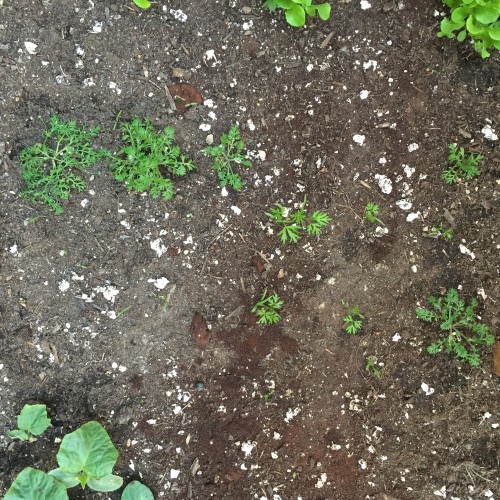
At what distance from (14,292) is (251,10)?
2.04 metres

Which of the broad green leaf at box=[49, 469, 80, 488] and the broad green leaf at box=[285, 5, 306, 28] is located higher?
the broad green leaf at box=[285, 5, 306, 28]

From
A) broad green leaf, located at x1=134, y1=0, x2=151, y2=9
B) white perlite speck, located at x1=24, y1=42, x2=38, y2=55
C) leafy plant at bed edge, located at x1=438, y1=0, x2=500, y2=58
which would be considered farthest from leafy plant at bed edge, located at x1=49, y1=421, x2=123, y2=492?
leafy plant at bed edge, located at x1=438, y1=0, x2=500, y2=58

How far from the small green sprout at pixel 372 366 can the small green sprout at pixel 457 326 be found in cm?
31

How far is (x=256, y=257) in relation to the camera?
2.80 m

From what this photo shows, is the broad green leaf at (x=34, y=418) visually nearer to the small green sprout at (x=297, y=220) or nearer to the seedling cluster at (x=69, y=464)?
the seedling cluster at (x=69, y=464)

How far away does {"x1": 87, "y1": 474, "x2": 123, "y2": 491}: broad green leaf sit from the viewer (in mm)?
2674

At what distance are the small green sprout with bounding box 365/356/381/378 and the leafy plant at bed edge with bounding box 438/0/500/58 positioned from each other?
1.74m

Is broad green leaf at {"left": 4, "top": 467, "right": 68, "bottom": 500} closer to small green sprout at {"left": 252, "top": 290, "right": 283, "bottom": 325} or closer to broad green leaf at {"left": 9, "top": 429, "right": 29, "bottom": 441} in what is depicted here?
broad green leaf at {"left": 9, "top": 429, "right": 29, "bottom": 441}

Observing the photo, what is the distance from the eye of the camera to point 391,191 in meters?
2.82

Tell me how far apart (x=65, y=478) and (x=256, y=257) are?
157cm

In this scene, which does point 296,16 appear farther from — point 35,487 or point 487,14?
point 35,487

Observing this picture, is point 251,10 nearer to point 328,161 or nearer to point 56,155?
point 328,161

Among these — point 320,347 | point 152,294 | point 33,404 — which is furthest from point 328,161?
point 33,404

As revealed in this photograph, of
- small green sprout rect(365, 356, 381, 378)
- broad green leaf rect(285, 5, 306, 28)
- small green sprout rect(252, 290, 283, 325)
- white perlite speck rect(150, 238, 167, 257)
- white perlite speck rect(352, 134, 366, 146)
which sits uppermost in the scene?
broad green leaf rect(285, 5, 306, 28)
